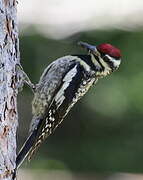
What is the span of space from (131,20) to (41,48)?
127cm

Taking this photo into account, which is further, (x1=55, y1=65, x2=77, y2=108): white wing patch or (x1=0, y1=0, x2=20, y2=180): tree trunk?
(x1=55, y1=65, x2=77, y2=108): white wing patch

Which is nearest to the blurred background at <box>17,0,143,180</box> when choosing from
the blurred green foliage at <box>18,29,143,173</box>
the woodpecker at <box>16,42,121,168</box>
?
the blurred green foliage at <box>18,29,143,173</box>

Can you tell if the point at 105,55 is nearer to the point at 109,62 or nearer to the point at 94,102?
the point at 109,62

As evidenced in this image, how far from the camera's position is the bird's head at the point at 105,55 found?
5.16 metres

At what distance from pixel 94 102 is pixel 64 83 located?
17.0ft

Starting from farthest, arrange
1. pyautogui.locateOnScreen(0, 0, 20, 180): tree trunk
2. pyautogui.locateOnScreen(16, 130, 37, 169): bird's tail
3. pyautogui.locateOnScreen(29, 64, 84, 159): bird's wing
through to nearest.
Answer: pyautogui.locateOnScreen(29, 64, 84, 159): bird's wing → pyautogui.locateOnScreen(16, 130, 37, 169): bird's tail → pyautogui.locateOnScreen(0, 0, 20, 180): tree trunk

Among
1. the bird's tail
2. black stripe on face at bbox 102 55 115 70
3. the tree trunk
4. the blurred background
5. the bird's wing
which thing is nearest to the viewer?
the tree trunk

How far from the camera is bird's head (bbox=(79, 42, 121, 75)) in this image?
203 inches

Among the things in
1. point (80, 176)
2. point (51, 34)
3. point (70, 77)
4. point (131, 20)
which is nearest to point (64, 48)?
point (51, 34)

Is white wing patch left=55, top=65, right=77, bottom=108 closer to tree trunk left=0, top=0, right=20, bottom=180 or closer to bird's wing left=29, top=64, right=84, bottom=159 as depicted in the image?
bird's wing left=29, top=64, right=84, bottom=159

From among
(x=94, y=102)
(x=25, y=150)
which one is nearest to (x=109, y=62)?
(x=25, y=150)

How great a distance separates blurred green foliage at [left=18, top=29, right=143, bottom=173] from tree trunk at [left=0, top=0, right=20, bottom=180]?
17.0 ft

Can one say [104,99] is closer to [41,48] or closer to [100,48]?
[41,48]

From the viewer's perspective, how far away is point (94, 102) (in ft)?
34.1
